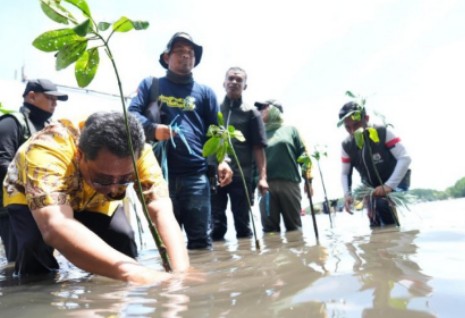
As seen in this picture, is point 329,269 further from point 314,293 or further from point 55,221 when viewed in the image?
point 55,221

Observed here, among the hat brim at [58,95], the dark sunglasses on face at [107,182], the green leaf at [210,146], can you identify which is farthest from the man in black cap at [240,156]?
the dark sunglasses on face at [107,182]

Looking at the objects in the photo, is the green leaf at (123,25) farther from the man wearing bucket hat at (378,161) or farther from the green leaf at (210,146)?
the man wearing bucket hat at (378,161)

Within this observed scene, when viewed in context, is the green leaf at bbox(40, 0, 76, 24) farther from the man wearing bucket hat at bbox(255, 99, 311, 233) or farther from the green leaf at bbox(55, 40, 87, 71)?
the man wearing bucket hat at bbox(255, 99, 311, 233)

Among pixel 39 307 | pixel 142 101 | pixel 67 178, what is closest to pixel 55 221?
pixel 67 178

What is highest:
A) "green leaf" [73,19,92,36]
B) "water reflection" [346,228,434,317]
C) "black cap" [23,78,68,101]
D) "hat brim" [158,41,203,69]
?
"hat brim" [158,41,203,69]

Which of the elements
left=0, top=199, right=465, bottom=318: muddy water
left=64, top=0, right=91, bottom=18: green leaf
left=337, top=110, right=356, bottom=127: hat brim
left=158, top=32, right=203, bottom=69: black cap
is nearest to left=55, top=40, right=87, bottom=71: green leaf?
left=64, top=0, right=91, bottom=18: green leaf

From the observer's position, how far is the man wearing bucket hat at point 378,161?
4297mm

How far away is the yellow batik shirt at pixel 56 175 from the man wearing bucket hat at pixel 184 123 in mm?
970

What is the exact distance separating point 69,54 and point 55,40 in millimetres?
74

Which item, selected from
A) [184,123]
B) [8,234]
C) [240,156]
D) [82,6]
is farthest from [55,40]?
[240,156]

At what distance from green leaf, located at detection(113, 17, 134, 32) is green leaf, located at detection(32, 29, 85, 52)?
0.16m

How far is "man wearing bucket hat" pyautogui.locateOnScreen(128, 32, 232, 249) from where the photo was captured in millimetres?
3381

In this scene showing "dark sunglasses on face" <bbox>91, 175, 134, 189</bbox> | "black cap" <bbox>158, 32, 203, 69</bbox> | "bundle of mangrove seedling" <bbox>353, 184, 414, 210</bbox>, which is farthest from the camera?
"bundle of mangrove seedling" <bbox>353, 184, 414, 210</bbox>

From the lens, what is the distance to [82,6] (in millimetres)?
1621
